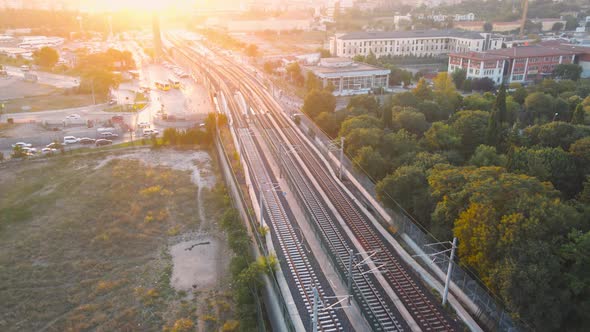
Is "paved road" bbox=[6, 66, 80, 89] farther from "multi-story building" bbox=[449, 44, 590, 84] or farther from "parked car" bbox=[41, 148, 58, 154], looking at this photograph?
"multi-story building" bbox=[449, 44, 590, 84]

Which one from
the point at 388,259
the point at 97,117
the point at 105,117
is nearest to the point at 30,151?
the point at 97,117

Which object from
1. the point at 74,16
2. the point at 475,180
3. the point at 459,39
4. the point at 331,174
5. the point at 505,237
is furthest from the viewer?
the point at 74,16

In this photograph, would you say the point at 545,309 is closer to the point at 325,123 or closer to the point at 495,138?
the point at 495,138

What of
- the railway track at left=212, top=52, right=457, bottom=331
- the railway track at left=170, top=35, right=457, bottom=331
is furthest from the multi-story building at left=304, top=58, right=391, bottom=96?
A: the railway track at left=212, top=52, right=457, bottom=331

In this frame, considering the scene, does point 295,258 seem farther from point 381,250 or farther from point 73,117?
point 73,117

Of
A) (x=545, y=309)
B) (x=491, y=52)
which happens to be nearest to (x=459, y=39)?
(x=491, y=52)

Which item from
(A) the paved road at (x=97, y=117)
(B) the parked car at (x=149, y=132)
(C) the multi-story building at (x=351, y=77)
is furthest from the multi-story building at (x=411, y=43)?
(B) the parked car at (x=149, y=132)
